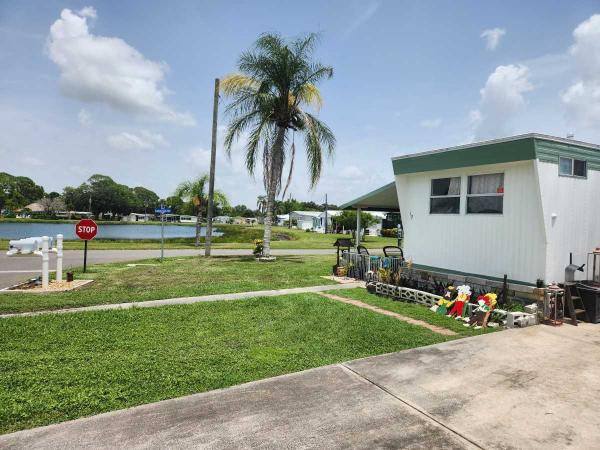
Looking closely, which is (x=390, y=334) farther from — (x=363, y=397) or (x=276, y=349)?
(x=363, y=397)

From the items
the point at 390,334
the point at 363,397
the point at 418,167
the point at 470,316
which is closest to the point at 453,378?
the point at 363,397

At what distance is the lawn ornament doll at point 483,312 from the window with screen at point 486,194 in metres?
2.45

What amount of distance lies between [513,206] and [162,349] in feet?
24.5

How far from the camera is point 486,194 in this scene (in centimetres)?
871

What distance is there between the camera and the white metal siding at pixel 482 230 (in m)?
7.73

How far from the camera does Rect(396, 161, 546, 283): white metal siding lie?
7.73 m

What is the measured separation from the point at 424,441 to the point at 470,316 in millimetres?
4541

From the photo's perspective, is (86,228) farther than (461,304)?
Yes

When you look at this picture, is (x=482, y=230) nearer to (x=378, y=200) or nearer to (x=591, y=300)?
(x=591, y=300)

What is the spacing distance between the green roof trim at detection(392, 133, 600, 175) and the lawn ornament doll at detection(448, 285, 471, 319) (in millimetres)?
2927

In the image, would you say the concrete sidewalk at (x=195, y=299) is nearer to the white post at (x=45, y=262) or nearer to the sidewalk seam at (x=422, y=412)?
the white post at (x=45, y=262)

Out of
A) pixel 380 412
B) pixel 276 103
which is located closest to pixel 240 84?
pixel 276 103

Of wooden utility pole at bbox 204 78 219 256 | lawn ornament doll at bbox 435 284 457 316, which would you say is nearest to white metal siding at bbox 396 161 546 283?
lawn ornament doll at bbox 435 284 457 316

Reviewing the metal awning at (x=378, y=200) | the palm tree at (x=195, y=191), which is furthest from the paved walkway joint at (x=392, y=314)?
the palm tree at (x=195, y=191)
